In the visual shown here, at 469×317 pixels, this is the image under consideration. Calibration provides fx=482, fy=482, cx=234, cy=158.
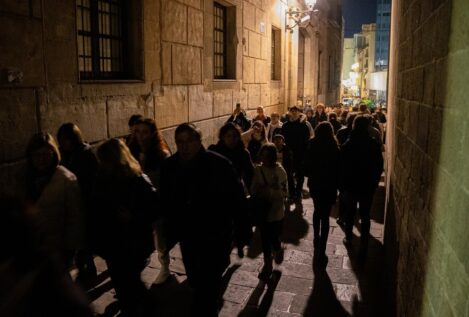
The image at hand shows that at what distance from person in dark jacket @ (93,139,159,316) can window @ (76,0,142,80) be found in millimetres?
3201

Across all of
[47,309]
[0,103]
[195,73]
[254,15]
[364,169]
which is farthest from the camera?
[254,15]

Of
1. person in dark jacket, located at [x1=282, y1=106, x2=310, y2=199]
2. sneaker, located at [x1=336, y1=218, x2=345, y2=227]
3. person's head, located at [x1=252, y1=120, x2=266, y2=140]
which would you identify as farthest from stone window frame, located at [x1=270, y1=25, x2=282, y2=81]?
sneaker, located at [x1=336, y1=218, x2=345, y2=227]

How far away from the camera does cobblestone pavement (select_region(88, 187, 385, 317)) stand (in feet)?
14.8

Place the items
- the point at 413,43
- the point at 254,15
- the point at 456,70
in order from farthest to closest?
1. the point at 254,15
2. the point at 413,43
3. the point at 456,70

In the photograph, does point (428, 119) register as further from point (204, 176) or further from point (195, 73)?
point (195, 73)

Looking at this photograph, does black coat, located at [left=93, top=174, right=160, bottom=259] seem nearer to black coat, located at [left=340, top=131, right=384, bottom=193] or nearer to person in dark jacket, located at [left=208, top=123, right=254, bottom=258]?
person in dark jacket, located at [left=208, top=123, right=254, bottom=258]

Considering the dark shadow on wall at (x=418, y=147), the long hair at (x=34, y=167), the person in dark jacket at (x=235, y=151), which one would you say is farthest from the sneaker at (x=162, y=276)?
the dark shadow on wall at (x=418, y=147)

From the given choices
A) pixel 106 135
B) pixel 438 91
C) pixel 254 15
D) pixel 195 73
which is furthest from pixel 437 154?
pixel 254 15

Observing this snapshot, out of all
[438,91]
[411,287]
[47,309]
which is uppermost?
[438,91]

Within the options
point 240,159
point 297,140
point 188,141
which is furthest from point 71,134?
point 297,140

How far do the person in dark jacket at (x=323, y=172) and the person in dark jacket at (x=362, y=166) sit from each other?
18 centimetres

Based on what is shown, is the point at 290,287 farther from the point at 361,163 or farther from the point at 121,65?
the point at 121,65

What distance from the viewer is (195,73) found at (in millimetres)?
9523

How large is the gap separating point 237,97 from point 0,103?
7492 millimetres
